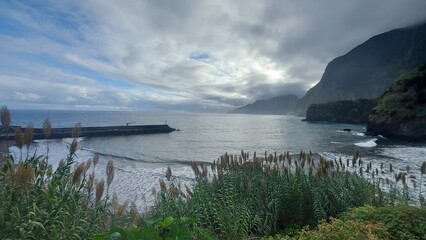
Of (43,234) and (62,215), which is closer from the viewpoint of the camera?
(43,234)

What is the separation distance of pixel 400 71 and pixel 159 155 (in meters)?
212

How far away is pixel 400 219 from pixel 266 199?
2.95 metres

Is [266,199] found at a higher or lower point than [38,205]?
lower

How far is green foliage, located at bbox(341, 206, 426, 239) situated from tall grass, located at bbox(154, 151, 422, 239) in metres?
1.67

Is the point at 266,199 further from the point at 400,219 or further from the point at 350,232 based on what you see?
the point at 350,232

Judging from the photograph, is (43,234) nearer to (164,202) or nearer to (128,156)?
(164,202)

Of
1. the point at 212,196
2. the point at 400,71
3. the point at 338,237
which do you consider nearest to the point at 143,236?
the point at 338,237

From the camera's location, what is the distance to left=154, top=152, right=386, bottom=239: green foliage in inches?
237

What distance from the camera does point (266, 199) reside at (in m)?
6.55

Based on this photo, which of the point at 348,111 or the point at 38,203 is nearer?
the point at 38,203

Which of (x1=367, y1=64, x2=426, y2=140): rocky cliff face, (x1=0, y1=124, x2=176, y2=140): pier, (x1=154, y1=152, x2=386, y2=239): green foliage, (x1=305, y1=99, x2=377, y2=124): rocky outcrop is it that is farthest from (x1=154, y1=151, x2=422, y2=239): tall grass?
(x1=305, y1=99, x2=377, y2=124): rocky outcrop

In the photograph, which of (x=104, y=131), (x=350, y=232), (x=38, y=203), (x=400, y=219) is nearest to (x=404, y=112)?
(x=400, y=219)

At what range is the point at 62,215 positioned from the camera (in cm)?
345

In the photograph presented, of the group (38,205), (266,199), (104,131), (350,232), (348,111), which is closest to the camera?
(350,232)
